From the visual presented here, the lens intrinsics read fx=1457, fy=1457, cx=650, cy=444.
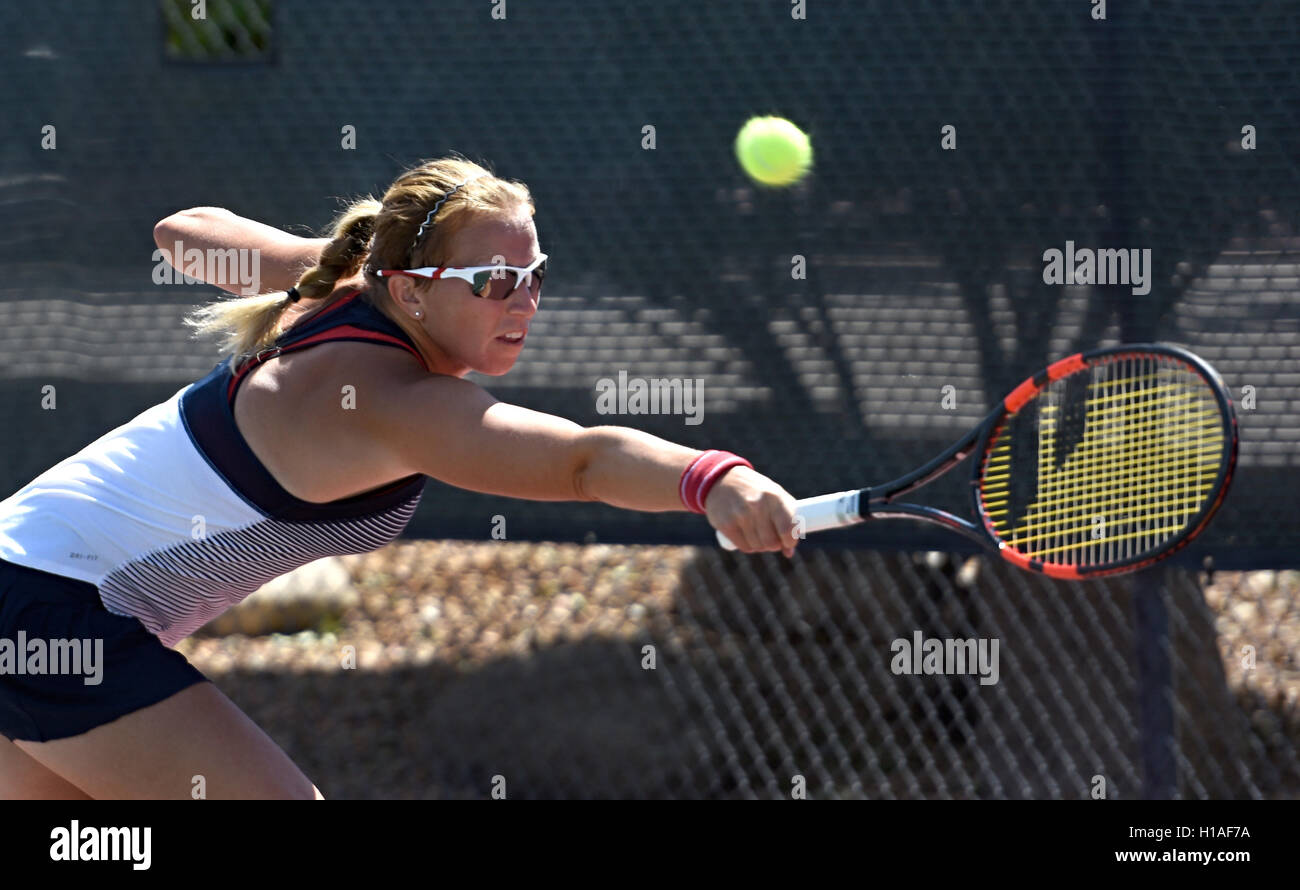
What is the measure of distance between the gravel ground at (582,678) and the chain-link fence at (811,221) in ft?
0.86

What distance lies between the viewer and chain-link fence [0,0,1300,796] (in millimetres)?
3430

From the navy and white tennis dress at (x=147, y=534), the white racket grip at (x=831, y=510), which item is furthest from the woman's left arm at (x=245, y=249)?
the white racket grip at (x=831, y=510)

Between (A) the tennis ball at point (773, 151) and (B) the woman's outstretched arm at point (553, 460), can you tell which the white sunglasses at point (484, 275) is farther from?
(A) the tennis ball at point (773, 151)

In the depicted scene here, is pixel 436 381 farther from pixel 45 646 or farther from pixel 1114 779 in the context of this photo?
pixel 1114 779

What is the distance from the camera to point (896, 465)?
3.54 m

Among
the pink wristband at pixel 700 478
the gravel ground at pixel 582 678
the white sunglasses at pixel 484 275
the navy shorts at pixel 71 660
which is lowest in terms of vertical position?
the gravel ground at pixel 582 678

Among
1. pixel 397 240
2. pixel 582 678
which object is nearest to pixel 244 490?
pixel 397 240

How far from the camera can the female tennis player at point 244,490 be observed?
6.63 feet

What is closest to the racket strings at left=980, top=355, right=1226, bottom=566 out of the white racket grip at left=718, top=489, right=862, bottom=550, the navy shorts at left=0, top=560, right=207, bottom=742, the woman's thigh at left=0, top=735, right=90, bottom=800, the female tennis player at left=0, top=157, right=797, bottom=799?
the white racket grip at left=718, top=489, right=862, bottom=550

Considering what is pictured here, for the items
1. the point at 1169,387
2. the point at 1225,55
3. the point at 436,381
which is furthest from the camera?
the point at 1225,55

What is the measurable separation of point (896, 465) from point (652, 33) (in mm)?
1211
